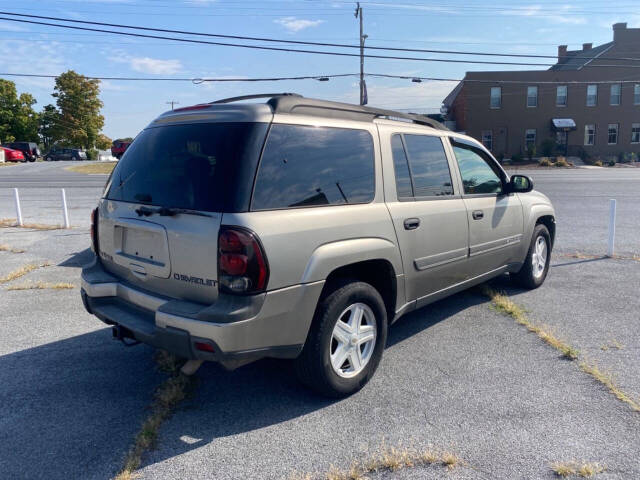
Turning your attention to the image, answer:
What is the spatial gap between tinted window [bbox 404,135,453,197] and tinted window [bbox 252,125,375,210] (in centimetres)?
57

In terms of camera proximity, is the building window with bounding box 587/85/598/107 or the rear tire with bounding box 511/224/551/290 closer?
the rear tire with bounding box 511/224/551/290

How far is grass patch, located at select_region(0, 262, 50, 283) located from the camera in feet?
22.2

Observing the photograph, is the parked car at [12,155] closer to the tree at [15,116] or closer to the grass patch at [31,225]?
the tree at [15,116]

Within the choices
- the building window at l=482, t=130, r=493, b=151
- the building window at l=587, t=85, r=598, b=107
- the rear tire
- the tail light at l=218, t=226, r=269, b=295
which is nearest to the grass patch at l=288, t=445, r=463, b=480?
the tail light at l=218, t=226, r=269, b=295

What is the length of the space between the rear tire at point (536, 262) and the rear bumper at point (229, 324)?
3.74 metres

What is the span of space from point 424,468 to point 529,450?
653 millimetres

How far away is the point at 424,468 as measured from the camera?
2.82 meters

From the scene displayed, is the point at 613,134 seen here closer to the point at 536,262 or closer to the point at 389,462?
the point at 536,262

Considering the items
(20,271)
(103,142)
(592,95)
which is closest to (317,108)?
(20,271)

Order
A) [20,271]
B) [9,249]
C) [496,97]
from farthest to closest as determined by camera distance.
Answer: [496,97]
[9,249]
[20,271]

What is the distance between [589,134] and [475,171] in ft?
165

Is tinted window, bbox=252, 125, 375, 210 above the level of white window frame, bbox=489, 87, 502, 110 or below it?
below

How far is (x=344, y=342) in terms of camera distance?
3584 mm

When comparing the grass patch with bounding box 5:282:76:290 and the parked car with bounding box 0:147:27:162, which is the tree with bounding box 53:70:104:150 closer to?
the parked car with bounding box 0:147:27:162
